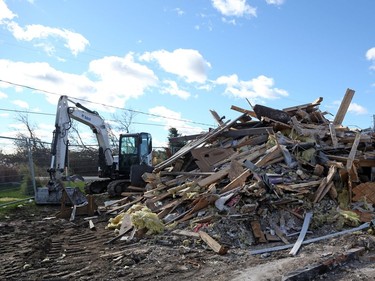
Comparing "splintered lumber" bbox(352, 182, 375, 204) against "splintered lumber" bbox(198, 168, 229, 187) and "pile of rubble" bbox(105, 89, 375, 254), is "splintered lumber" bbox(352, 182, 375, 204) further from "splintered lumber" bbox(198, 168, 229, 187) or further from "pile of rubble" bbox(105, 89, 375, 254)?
"splintered lumber" bbox(198, 168, 229, 187)

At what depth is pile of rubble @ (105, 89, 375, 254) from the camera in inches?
313

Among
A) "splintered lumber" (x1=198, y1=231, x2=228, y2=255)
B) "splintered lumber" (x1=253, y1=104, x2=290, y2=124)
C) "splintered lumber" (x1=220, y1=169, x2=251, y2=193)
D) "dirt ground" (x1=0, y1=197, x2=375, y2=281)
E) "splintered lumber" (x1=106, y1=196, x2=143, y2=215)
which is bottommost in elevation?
"dirt ground" (x1=0, y1=197, x2=375, y2=281)

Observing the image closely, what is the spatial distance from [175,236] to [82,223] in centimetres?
329

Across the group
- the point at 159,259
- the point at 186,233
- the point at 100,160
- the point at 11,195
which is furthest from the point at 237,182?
the point at 11,195

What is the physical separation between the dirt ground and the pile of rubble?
434mm

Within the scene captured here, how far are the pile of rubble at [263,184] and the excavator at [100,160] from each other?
1682 mm

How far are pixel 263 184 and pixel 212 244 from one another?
226 centimetres

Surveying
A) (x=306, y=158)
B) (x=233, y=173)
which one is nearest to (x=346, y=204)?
(x=306, y=158)

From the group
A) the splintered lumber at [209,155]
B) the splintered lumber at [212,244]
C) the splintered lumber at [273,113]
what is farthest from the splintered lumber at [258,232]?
the splintered lumber at [273,113]

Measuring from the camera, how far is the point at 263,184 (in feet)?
28.1

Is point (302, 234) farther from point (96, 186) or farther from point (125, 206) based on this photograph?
point (96, 186)

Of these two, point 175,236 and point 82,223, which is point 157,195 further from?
point 175,236

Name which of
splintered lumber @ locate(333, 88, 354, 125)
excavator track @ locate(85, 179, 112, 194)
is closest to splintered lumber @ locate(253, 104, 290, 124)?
splintered lumber @ locate(333, 88, 354, 125)

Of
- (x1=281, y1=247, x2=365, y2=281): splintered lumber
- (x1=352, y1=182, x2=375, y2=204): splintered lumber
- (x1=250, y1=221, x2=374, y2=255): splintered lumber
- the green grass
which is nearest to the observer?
(x1=281, y1=247, x2=365, y2=281): splintered lumber
